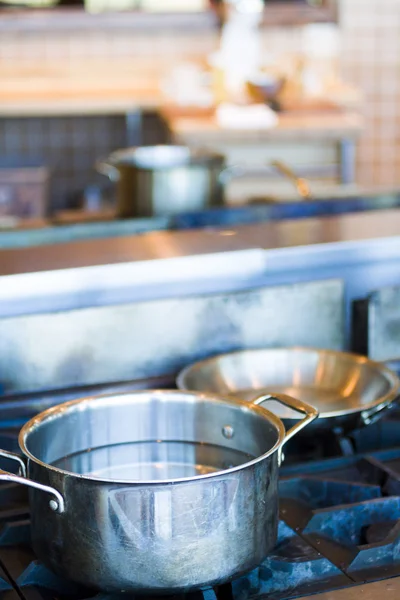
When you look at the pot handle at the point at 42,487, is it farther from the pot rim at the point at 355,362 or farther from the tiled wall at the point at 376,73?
the tiled wall at the point at 376,73

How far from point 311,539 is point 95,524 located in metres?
0.30

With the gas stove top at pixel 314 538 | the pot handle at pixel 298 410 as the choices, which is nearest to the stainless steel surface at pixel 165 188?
the gas stove top at pixel 314 538

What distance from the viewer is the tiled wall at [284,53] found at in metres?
6.00

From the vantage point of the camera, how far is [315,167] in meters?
4.40

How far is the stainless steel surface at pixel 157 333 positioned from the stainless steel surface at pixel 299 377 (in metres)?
0.10

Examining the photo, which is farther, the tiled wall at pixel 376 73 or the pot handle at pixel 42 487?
the tiled wall at pixel 376 73

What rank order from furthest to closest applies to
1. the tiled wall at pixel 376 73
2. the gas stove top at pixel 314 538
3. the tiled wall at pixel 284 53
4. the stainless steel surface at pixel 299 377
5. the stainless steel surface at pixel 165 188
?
the tiled wall at pixel 376 73 → the tiled wall at pixel 284 53 → the stainless steel surface at pixel 165 188 → the stainless steel surface at pixel 299 377 → the gas stove top at pixel 314 538

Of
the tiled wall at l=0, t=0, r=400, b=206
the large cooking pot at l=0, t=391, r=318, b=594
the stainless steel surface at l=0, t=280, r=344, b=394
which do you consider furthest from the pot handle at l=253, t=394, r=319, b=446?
the tiled wall at l=0, t=0, r=400, b=206

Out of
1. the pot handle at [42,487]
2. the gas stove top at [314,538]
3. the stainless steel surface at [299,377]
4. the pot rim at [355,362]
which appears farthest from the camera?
the stainless steel surface at [299,377]

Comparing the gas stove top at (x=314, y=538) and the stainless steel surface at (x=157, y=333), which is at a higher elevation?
the stainless steel surface at (x=157, y=333)

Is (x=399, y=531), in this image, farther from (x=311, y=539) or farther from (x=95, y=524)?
(x=95, y=524)

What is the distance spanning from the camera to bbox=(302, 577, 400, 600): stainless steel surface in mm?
962

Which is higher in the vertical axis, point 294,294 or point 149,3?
point 149,3

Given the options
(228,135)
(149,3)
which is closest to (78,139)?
(149,3)
